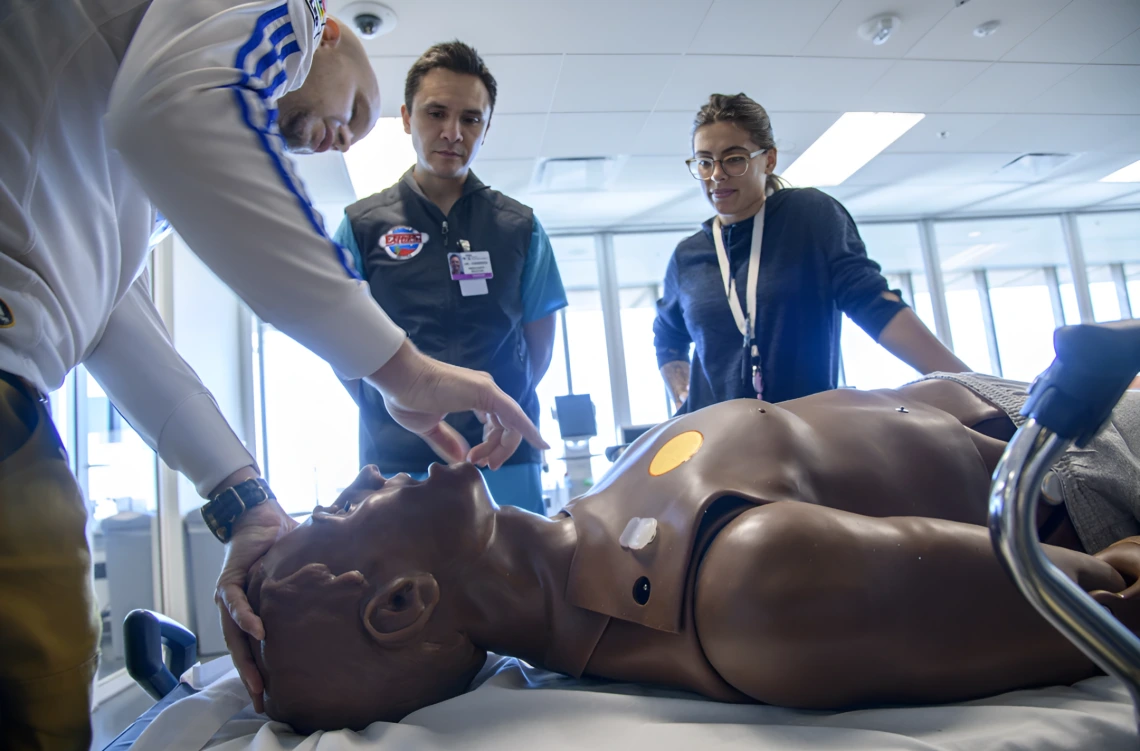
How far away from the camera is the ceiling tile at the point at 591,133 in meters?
4.11

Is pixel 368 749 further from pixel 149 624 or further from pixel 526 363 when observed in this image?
pixel 526 363

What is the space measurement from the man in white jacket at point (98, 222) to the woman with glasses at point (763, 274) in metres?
1.28

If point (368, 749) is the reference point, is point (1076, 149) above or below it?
above

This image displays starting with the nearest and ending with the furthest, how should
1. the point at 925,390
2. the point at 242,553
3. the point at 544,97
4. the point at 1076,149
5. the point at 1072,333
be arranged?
the point at 1072,333
the point at 242,553
the point at 925,390
the point at 544,97
the point at 1076,149

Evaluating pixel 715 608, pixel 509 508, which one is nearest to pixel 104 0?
pixel 509 508

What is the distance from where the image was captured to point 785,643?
2.30 feet

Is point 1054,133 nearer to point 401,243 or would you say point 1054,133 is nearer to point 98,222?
point 401,243

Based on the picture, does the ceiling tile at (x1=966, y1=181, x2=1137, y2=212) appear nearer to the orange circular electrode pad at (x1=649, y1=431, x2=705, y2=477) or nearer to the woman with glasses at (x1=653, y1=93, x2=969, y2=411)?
the woman with glasses at (x1=653, y1=93, x2=969, y2=411)

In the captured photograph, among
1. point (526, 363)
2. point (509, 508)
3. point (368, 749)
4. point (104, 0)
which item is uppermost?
point (104, 0)

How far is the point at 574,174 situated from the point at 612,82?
1.05m

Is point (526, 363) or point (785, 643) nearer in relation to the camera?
point (785, 643)

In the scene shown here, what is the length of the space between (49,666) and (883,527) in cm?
86

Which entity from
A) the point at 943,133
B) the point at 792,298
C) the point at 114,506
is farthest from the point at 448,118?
the point at 943,133

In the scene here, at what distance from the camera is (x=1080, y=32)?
368 cm
